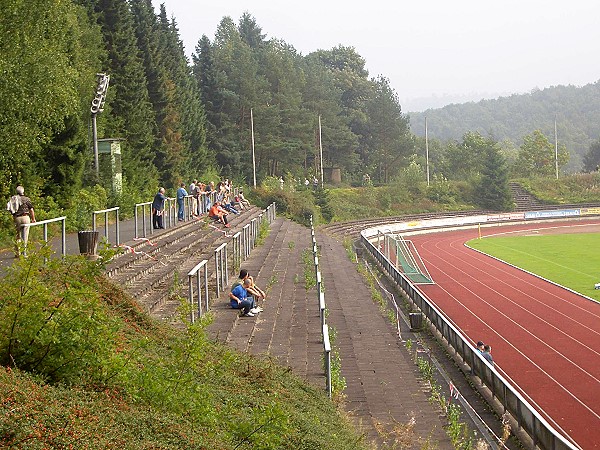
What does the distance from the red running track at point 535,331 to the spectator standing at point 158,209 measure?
1063 centimetres

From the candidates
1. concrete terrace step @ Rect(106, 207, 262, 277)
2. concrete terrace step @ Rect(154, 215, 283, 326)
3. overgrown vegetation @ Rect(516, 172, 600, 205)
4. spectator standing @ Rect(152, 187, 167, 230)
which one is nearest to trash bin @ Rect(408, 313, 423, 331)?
concrete terrace step @ Rect(154, 215, 283, 326)

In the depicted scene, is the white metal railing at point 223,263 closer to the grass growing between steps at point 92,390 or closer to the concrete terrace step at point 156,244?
the concrete terrace step at point 156,244

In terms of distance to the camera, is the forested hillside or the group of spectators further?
the group of spectators

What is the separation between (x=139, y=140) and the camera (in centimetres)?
4469

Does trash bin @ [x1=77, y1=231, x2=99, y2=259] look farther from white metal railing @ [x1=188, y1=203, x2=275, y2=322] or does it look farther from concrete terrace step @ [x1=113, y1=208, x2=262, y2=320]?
white metal railing @ [x1=188, y1=203, x2=275, y2=322]

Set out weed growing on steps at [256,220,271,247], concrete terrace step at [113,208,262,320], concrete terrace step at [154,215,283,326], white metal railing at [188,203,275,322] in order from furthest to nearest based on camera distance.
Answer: weed growing on steps at [256,220,271,247], concrete terrace step at [113,208,262,320], white metal railing at [188,203,275,322], concrete terrace step at [154,215,283,326]

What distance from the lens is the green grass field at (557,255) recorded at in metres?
37.2

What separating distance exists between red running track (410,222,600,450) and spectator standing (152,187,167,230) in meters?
10.6

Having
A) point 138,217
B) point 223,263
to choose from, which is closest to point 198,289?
point 223,263

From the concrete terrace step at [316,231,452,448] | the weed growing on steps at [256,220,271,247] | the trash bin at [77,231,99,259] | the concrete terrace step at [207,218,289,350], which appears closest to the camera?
the concrete terrace step at [316,231,452,448]

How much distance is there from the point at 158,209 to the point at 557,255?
101 ft

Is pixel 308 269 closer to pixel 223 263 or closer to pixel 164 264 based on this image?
pixel 223 263

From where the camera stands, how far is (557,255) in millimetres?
48000

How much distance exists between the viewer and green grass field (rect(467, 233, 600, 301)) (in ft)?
122
